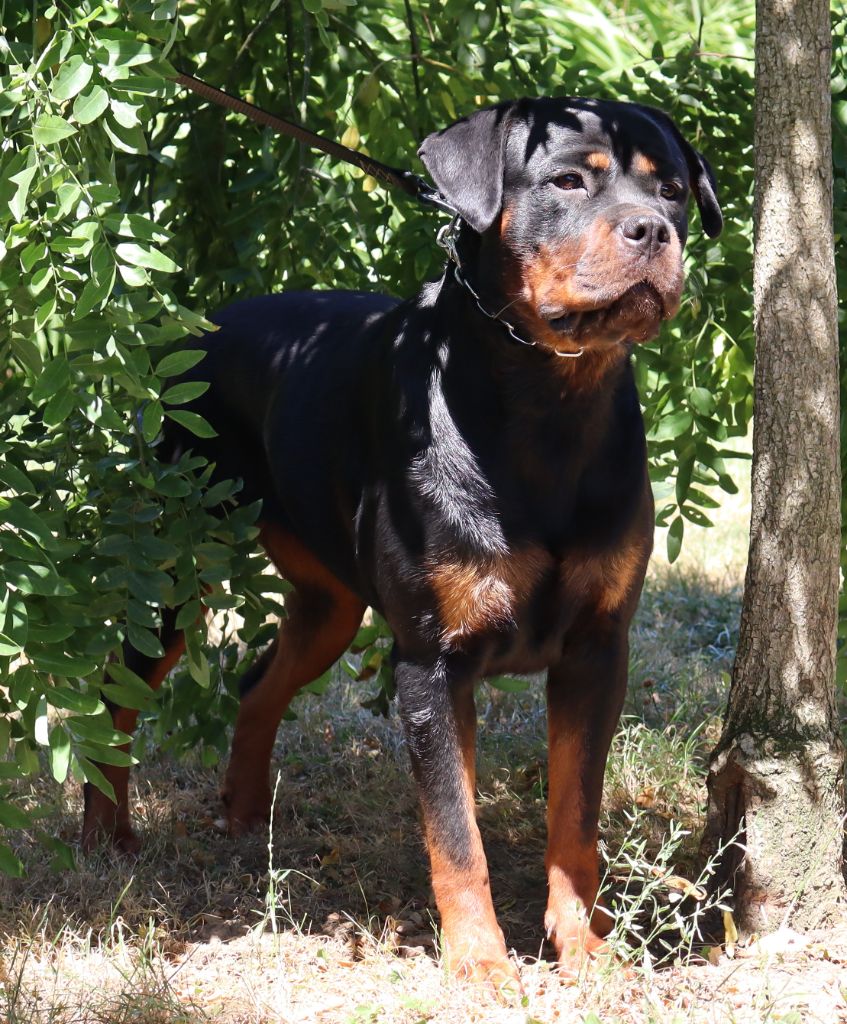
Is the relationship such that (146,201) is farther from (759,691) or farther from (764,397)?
(759,691)

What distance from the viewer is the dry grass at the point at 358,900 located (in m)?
2.80

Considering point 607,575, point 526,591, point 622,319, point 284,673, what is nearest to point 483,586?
point 526,591

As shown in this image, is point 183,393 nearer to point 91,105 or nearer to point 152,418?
point 152,418

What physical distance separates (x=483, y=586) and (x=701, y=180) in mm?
1168

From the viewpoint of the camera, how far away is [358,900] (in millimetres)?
3625

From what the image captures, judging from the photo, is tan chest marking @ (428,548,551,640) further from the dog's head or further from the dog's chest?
the dog's head

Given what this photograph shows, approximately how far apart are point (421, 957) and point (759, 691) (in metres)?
1.04

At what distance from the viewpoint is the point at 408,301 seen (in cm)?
341

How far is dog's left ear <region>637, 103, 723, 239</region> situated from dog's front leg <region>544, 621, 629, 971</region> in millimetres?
1034

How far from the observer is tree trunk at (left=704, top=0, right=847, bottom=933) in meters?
3.06

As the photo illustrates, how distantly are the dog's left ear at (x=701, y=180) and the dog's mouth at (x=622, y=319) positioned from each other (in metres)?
0.56

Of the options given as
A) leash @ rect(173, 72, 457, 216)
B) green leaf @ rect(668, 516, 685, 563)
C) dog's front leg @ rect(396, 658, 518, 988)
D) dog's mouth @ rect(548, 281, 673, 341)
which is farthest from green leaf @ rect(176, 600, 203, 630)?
green leaf @ rect(668, 516, 685, 563)

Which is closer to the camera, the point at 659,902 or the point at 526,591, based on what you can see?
the point at 526,591

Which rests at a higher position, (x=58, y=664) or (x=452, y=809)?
(x=58, y=664)
